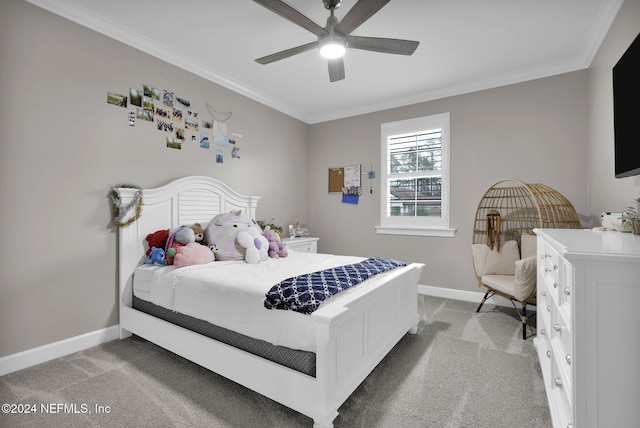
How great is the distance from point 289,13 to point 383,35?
3.58 feet

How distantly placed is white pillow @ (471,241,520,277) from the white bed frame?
3.14 feet

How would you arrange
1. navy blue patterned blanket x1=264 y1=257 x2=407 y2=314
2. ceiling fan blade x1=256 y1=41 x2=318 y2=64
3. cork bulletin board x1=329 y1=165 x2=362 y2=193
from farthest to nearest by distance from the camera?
1. cork bulletin board x1=329 y1=165 x2=362 y2=193
2. ceiling fan blade x1=256 y1=41 x2=318 y2=64
3. navy blue patterned blanket x1=264 y1=257 x2=407 y2=314

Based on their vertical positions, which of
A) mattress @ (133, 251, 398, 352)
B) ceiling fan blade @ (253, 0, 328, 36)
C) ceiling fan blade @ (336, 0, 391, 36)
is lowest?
mattress @ (133, 251, 398, 352)

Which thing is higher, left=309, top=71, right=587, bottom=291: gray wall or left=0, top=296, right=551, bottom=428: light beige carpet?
left=309, top=71, right=587, bottom=291: gray wall

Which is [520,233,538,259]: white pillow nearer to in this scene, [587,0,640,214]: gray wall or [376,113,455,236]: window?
[587,0,640,214]: gray wall

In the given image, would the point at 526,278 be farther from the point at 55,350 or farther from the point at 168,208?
the point at 55,350

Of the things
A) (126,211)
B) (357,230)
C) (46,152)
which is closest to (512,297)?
(357,230)

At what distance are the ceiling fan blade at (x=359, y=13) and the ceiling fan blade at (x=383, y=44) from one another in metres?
0.09

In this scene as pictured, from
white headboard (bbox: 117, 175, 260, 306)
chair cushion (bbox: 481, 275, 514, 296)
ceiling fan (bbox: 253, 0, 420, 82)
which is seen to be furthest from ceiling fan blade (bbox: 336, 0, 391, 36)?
chair cushion (bbox: 481, 275, 514, 296)

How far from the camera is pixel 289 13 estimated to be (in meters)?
1.85

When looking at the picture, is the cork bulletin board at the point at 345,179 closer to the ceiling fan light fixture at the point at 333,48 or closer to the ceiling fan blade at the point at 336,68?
the ceiling fan blade at the point at 336,68

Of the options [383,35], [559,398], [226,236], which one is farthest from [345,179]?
Answer: [559,398]

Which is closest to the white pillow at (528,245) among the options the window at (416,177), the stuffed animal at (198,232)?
the window at (416,177)

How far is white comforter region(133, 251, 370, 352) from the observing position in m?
1.55
